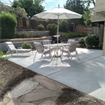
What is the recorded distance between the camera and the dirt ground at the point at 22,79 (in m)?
2.28

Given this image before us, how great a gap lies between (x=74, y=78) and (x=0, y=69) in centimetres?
268

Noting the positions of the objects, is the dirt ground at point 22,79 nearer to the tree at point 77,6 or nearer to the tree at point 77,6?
the tree at point 77,6

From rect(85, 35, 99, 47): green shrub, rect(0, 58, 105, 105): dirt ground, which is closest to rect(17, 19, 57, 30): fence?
rect(85, 35, 99, 47): green shrub

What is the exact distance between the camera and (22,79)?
339cm

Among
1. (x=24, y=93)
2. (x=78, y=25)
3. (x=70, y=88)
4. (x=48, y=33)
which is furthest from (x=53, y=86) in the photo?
(x=78, y=25)

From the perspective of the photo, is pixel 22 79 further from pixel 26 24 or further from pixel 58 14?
pixel 26 24

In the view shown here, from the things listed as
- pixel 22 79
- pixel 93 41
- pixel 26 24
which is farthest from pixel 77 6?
pixel 22 79

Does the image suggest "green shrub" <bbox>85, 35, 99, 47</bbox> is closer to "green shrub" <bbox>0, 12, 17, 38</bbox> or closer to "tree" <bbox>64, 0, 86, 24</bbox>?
"green shrub" <bbox>0, 12, 17, 38</bbox>

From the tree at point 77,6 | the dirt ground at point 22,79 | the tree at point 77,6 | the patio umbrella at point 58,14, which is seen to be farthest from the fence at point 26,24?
the dirt ground at point 22,79

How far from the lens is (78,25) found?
21172 millimetres

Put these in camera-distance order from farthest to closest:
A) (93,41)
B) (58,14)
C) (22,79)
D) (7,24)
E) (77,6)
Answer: (77,6), (7,24), (93,41), (58,14), (22,79)

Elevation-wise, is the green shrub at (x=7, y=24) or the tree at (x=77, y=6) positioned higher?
the tree at (x=77, y=6)

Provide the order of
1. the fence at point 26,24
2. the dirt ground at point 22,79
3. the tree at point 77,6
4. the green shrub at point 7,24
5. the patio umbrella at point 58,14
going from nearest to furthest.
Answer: the dirt ground at point 22,79 → the patio umbrella at point 58,14 → the green shrub at point 7,24 → the fence at point 26,24 → the tree at point 77,6

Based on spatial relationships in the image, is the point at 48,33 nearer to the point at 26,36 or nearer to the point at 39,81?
the point at 26,36
